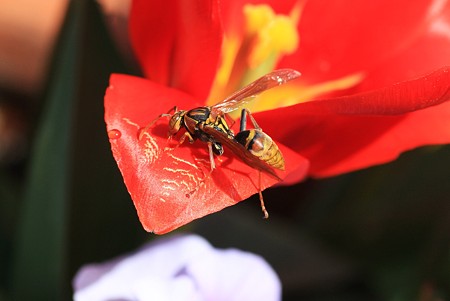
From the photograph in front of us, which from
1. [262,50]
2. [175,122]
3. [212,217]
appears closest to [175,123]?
[175,122]

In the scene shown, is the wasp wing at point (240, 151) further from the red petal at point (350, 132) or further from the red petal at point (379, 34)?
the red petal at point (379, 34)

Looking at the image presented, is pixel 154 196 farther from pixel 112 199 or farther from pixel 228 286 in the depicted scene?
pixel 112 199

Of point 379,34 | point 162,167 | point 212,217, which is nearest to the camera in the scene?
point 162,167

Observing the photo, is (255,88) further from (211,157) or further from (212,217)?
(212,217)

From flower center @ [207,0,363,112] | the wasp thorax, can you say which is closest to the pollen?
flower center @ [207,0,363,112]

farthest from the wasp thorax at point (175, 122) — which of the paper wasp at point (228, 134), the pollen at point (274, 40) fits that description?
the pollen at point (274, 40)

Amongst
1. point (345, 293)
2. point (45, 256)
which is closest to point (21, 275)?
point (45, 256)
